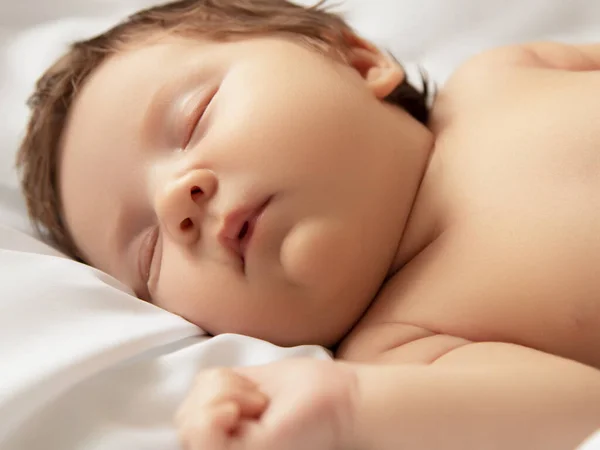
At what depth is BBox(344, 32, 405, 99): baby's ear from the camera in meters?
1.00

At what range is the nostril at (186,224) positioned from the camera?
829mm

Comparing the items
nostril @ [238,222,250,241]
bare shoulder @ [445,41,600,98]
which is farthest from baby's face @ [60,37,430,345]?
bare shoulder @ [445,41,600,98]

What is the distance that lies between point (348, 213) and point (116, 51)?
426 mm

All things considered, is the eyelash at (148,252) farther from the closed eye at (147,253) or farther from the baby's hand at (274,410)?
the baby's hand at (274,410)

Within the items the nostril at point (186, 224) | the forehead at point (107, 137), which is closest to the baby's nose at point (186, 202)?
the nostril at point (186, 224)

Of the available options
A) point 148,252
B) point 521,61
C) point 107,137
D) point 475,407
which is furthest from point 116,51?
point 475,407

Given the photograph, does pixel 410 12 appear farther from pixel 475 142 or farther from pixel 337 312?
pixel 337 312

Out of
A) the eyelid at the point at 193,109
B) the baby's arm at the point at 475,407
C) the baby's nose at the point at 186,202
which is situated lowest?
the baby's arm at the point at 475,407

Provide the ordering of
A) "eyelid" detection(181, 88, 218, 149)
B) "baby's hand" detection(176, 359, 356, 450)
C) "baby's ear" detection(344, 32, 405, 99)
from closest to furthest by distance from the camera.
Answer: "baby's hand" detection(176, 359, 356, 450) < "eyelid" detection(181, 88, 218, 149) < "baby's ear" detection(344, 32, 405, 99)

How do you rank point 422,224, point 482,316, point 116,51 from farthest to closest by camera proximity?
point 116,51
point 422,224
point 482,316

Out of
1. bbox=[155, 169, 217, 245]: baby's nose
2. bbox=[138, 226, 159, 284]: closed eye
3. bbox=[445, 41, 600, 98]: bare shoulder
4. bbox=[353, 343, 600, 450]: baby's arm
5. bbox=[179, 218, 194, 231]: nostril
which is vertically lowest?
bbox=[138, 226, 159, 284]: closed eye

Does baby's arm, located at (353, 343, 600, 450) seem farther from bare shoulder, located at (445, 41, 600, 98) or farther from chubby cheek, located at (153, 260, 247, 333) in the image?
bare shoulder, located at (445, 41, 600, 98)

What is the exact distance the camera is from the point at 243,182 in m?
0.80

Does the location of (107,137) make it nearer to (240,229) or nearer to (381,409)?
(240,229)
